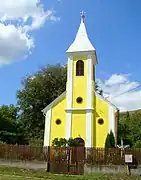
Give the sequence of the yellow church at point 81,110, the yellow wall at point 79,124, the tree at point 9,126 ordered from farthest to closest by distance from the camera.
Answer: the tree at point 9,126
the yellow wall at point 79,124
the yellow church at point 81,110

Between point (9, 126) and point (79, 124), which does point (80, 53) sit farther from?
point (9, 126)

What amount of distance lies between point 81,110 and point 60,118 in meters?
2.41

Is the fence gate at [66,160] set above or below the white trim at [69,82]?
below

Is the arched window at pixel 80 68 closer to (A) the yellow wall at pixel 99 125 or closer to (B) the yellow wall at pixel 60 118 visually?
(B) the yellow wall at pixel 60 118

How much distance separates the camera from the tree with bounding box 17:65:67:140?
148 ft

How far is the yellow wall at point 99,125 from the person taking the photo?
30688 millimetres

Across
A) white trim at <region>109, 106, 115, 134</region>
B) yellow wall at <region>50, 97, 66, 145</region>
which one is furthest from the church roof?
white trim at <region>109, 106, 115, 134</region>

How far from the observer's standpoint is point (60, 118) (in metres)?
32.4

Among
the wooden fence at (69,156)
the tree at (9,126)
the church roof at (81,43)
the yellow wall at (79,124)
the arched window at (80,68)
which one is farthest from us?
the tree at (9,126)

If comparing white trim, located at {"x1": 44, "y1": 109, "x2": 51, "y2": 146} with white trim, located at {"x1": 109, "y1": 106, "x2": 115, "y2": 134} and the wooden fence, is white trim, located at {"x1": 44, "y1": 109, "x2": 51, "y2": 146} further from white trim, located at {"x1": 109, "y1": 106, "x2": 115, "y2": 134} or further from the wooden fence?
the wooden fence

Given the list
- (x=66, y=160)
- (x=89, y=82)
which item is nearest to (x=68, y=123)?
(x=89, y=82)

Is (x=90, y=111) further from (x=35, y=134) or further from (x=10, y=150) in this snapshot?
(x=35, y=134)

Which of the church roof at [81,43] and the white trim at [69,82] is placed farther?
the church roof at [81,43]

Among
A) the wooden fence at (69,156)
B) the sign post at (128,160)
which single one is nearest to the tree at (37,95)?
the wooden fence at (69,156)
